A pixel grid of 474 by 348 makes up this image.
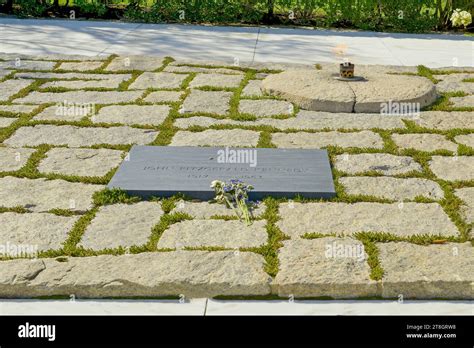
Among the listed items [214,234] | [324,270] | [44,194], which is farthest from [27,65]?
[324,270]

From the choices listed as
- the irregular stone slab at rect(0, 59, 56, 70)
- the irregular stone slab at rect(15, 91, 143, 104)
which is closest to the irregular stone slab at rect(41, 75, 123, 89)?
the irregular stone slab at rect(15, 91, 143, 104)

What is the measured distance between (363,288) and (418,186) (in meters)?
1.29

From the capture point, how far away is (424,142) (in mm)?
5051

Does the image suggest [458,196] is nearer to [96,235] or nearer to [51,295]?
[96,235]

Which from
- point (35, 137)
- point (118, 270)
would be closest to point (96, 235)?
point (118, 270)

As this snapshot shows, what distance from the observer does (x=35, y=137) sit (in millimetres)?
5164

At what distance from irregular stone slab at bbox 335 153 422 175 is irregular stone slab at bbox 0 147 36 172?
6.69ft

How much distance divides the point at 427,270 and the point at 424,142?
1963 millimetres

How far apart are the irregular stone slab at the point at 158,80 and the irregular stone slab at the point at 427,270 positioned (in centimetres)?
354

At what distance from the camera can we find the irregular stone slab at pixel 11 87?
625 centimetres

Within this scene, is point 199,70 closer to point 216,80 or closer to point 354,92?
point 216,80

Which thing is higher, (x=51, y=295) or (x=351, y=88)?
(x=351, y=88)

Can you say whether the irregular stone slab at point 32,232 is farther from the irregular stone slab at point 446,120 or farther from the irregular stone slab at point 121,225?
the irregular stone slab at point 446,120

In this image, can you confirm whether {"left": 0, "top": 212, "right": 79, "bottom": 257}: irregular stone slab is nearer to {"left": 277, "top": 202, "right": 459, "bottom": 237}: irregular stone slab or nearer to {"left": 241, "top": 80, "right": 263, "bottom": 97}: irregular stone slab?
{"left": 277, "top": 202, "right": 459, "bottom": 237}: irregular stone slab
